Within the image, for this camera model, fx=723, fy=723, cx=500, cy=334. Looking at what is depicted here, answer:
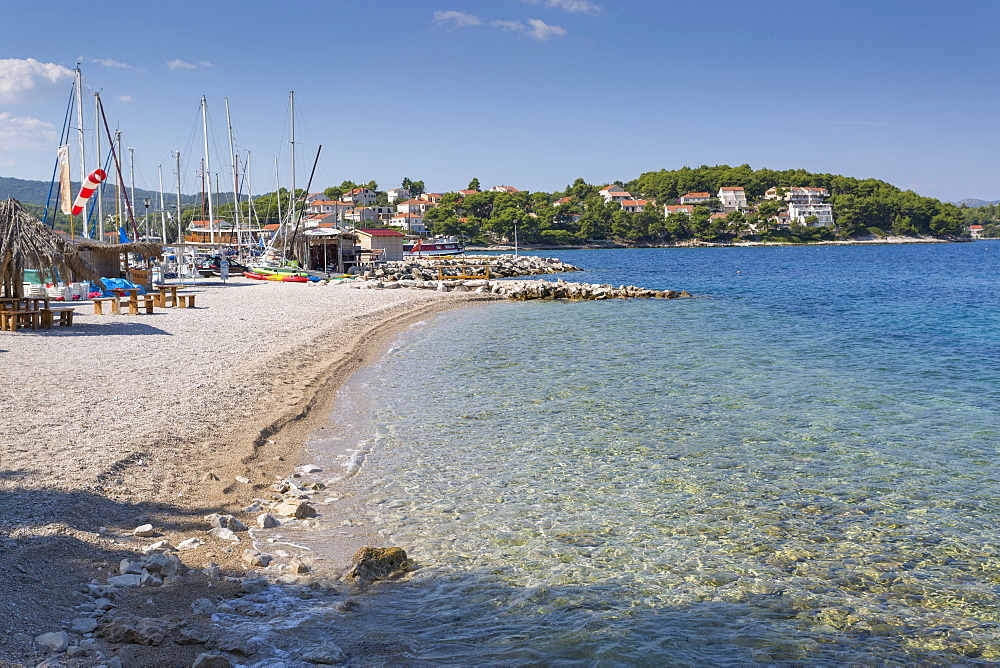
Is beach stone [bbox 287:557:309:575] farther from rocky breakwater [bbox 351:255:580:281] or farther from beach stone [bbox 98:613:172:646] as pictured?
rocky breakwater [bbox 351:255:580:281]

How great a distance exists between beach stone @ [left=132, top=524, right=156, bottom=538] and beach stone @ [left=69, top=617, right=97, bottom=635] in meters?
1.94

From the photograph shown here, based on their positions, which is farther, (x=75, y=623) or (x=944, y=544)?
(x=944, y=544)

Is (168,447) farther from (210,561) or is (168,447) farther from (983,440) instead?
(983,440)

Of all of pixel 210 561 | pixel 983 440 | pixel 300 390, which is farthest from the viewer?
pixel 300 390

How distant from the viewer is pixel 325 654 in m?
5.27

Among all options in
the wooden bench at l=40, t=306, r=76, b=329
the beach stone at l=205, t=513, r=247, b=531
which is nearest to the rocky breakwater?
the wooden bench at l=40, t=306, r=76, b=329

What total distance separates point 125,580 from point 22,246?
19.0 meters

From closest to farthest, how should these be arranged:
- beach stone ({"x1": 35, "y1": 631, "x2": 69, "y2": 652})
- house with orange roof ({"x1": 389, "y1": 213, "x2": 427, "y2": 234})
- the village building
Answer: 1. beach stone ({"x1": 35, "y1": 631, "x2": 69, "y2": 652})
2. the village building
3. house with orange roof ({"x1": 389, "y1": 213, "x2": 427, "y2": 234})

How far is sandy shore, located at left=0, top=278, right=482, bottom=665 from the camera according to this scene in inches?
234

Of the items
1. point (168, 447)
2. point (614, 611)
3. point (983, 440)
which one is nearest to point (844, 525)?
point (614, 611)

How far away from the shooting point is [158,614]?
5.57 m

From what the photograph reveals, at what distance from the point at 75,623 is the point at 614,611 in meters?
4.19

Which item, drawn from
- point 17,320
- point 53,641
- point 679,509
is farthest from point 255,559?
point 17,320

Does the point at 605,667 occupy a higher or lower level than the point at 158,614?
lower
